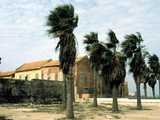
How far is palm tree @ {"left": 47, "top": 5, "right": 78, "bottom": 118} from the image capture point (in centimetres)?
2989

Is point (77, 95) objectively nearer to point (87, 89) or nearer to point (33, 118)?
point (87, 89)

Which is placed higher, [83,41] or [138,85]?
[83,41]

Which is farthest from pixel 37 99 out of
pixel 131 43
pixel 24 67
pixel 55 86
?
pixel 24 67

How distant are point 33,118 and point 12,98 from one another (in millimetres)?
29891

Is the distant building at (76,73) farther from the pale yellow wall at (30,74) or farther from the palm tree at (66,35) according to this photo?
the palm tree at (66,35)

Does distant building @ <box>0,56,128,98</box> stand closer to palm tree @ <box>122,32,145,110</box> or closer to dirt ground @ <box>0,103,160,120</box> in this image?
palm tree @ <box>122,32,145,110</box>

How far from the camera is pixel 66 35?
30.6 m

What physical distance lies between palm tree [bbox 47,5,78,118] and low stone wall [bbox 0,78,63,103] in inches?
1090

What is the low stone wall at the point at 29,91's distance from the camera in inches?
2265

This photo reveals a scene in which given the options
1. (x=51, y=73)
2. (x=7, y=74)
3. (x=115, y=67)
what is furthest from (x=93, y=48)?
(x=7, y=74)

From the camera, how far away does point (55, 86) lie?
227 feet

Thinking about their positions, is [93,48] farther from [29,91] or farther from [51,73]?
[51,73]

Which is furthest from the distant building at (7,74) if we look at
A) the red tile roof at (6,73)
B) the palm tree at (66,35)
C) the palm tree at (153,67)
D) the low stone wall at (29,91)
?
the palm tree at (66,35)

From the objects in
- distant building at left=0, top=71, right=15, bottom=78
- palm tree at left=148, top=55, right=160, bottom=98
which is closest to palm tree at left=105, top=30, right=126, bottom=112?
palm tree at left=148, top=55, right=160, bottom=98
